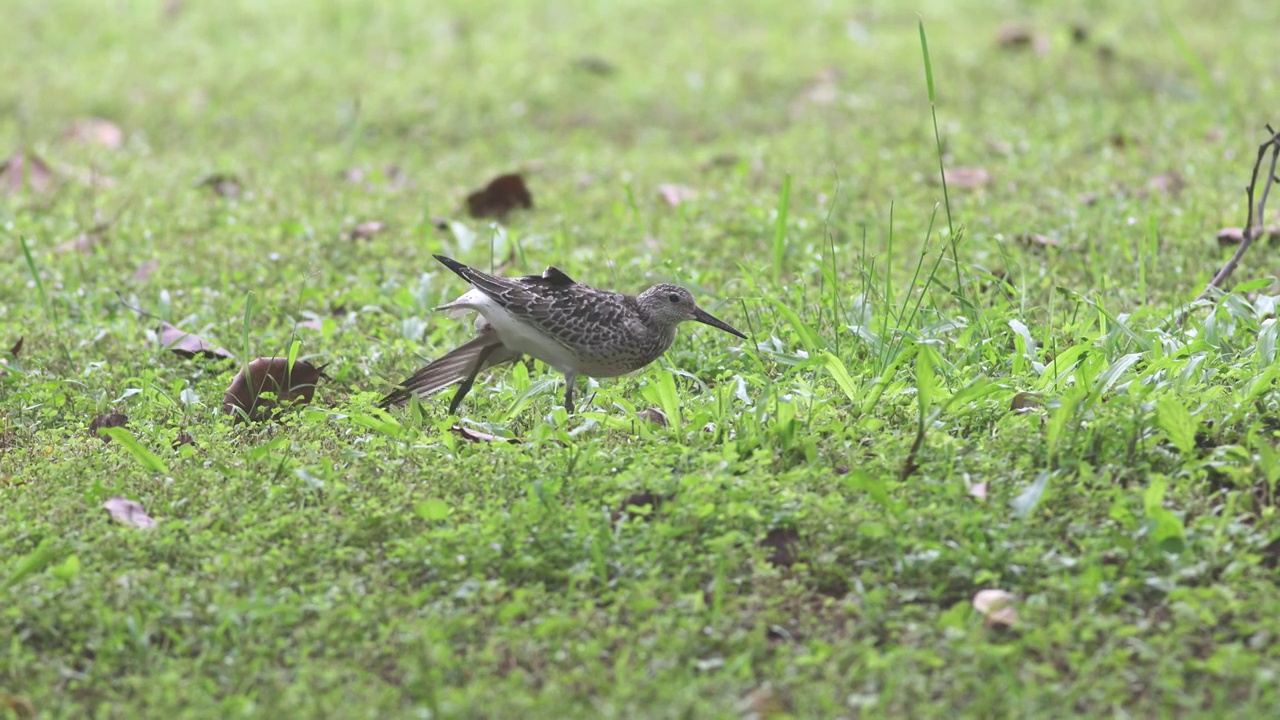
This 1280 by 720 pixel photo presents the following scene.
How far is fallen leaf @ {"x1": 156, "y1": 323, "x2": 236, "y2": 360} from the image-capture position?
17.0ft

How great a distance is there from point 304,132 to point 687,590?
231 inches

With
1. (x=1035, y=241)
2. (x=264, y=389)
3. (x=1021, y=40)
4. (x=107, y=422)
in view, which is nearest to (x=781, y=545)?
(x=264, y=389)

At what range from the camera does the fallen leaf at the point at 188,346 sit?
5.19 metres

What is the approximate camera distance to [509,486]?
12.7 ft

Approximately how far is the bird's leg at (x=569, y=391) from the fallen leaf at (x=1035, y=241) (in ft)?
7.44

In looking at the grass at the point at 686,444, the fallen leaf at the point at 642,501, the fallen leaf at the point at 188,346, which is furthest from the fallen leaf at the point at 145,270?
the fallen leaf at the point at 642,501

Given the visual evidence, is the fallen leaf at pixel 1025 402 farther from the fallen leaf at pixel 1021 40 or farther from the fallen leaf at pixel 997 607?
the fallen leaf at pixel 1021 40

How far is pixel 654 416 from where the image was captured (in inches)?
171

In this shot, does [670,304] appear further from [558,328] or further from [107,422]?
[107,422]

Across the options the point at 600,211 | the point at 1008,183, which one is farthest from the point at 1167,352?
the point at 600,211

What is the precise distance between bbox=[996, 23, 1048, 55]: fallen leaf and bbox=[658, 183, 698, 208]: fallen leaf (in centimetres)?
333

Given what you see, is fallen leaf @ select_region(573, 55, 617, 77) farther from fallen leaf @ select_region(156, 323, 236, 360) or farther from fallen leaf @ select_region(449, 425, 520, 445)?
fallen leaf @ select_region(449, 425, 520, 445)

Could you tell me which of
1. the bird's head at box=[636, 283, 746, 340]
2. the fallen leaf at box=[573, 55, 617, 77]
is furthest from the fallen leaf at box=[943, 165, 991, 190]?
the fallen leaf at box=[573, 55, 617, 77]

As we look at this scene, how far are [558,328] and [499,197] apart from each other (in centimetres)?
269
